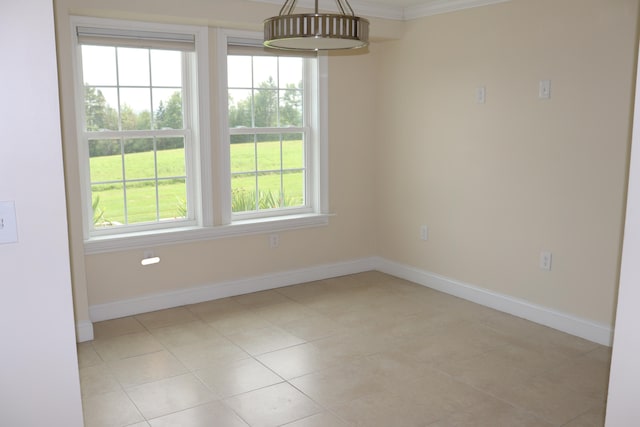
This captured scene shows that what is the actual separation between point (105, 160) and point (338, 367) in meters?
2.30

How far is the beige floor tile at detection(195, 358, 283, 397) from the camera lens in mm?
3213

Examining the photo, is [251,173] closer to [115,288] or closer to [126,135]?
[126,135]

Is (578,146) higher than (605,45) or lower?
lower

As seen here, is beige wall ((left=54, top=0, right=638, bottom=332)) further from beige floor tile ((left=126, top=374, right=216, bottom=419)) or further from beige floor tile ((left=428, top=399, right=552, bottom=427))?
beige floor tile ((left=428, top=399, right=552, bottom=427))

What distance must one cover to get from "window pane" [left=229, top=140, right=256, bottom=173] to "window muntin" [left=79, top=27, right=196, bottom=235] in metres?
0.37

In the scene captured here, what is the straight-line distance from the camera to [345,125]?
17.4ft


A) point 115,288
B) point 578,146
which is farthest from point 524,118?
point 115,288

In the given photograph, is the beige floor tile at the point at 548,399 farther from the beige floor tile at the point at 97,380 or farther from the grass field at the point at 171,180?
the grass field at the point at 171,180

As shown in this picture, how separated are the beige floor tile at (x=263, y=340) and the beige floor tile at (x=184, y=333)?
0.58ft

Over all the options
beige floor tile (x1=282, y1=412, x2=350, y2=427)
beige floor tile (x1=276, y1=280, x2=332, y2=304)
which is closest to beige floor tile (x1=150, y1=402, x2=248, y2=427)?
beige floor tile (x1=282, y1=412, x2=350, y2=427)

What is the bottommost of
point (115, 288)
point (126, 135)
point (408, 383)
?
point (408, 383)

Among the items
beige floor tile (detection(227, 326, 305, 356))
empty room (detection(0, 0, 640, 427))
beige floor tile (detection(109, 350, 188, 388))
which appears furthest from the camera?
beige floor tile (detection(227, 326, 305, 356))

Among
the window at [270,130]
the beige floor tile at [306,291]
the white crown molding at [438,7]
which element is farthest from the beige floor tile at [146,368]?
the white crown molding at [438,7]

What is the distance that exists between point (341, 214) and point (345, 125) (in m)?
0.83
